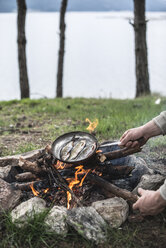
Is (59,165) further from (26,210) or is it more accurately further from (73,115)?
(73,115)

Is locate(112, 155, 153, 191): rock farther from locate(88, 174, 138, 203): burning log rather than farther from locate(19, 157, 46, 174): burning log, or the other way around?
locate(19, 157, 46, 174): burning log

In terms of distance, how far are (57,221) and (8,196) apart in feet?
1.94

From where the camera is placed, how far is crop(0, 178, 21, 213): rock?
2451 millimetres

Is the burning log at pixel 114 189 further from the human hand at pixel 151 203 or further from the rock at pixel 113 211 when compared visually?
the human hand at pixel 151 203

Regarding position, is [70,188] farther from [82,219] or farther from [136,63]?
[136,63]

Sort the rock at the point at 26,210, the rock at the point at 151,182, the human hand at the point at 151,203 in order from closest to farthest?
the human hand at the point at 151,203
the rock at the point at 26,210
the rock at the point at 151,182

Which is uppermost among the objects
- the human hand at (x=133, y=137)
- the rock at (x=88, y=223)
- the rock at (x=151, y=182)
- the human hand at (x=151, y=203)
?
the human hand at (x=133, y=137)

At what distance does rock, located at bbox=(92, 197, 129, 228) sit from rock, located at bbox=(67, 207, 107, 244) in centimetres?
6

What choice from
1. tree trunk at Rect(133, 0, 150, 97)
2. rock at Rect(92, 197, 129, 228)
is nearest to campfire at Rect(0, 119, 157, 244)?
rock at Rect(92, 197, 129, 228)

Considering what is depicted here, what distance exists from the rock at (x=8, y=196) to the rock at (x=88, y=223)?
0.60 m

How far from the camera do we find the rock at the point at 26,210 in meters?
2.23

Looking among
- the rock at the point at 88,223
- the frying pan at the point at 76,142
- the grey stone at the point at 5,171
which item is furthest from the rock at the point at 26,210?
the grey stone at the point at 5,171

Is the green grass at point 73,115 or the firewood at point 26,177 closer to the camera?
the firewood at point 26,177

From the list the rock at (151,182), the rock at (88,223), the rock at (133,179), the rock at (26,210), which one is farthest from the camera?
the rock at (133,179)
